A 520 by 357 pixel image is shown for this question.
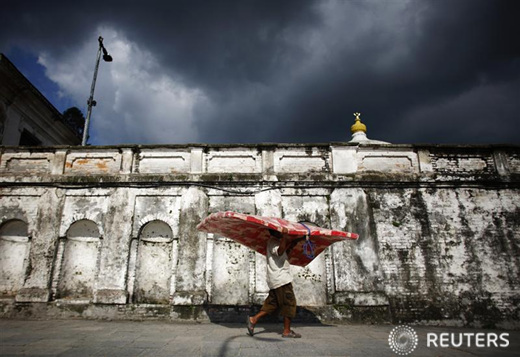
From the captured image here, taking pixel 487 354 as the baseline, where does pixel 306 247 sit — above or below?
above

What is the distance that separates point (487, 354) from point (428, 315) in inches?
141

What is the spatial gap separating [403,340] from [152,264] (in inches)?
247

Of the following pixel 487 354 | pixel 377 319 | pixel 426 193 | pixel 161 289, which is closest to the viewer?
pixel 487 354

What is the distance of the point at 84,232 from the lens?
8930 millimetres

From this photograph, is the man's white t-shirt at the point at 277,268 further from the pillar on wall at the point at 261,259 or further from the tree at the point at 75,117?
the tree at the point at 75,117

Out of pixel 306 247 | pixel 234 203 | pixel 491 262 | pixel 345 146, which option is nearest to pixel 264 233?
pixel 306 247

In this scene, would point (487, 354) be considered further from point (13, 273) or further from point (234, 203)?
point (13, 273)

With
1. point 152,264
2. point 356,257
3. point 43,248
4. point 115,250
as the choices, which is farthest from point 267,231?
point 43,248

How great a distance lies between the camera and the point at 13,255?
28.6 feet

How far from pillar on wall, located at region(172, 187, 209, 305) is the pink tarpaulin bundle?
8.00 feet

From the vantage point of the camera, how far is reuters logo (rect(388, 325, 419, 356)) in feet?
15.8

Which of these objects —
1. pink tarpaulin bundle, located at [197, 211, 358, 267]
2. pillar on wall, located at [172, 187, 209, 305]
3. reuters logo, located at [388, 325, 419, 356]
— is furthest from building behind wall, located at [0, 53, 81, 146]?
reuters logo, located at [388, 325, 419, 356]

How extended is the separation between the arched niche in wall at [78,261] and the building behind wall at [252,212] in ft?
0.09

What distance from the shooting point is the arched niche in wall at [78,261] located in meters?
8.40
